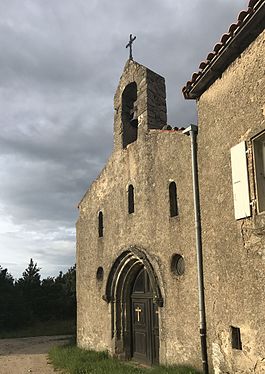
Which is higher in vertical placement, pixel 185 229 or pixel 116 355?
pixel 185 229

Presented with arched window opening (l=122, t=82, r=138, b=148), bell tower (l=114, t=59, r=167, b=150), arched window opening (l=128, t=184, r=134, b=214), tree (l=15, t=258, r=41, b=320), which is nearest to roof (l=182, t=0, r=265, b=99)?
bell tower (l=114, t=59, r=167, b=150)

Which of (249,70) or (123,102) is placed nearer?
(249,70)

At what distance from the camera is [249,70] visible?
6512 millimetres

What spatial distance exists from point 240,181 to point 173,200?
336 centimetres

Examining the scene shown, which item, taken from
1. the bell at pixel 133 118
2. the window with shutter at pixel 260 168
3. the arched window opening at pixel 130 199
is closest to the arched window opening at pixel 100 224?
the arched window opening at pixel 130 199

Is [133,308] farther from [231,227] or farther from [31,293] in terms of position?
[31,293]

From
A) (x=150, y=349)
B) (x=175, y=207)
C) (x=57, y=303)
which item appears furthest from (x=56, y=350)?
(x=57, y=303)

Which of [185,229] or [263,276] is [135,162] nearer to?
[185,229]

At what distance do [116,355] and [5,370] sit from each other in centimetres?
319

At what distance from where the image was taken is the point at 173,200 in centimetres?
977

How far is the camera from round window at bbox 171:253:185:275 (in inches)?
362

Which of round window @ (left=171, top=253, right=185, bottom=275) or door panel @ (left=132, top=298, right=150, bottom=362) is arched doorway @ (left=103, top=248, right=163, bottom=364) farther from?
round window @ (left=171, top=253, right=185, bottom=275)

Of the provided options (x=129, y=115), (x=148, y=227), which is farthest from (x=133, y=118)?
(x=148, y=227)

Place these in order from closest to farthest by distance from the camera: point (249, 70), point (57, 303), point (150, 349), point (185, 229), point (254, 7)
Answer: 1. point (254, 7)
2. point (249, 70)
3. point (185, 229)
4. point (150, 349)
5. point (57, 303)
